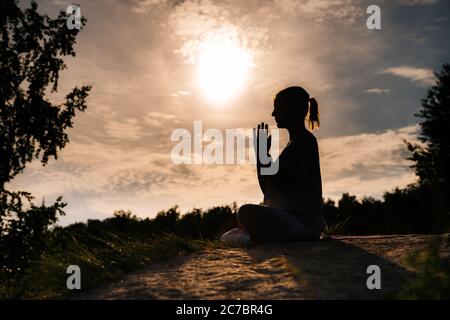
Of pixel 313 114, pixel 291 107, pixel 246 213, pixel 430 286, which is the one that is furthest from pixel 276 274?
pixel 313 114

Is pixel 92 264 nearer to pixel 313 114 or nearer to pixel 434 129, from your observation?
pixel 313 114

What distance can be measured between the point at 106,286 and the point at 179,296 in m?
1.16

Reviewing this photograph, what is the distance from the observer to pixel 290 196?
20.9 feet

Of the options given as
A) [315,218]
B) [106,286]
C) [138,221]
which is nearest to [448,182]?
[138,221]

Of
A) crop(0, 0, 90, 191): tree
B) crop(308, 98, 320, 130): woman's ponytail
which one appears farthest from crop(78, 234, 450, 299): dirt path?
crop(0, 0, 90, 191): tree

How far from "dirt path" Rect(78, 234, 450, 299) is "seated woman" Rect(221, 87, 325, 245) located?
27cm

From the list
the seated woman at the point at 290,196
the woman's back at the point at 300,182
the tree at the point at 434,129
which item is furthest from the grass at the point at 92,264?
the tree at the point at 434,129

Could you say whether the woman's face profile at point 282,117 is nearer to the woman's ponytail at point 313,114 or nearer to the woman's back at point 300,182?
the woman's back at point 300,182

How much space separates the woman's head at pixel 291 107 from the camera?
6.68 metres

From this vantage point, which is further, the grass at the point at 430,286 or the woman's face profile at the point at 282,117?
the woman's face profile at the point at 282,117

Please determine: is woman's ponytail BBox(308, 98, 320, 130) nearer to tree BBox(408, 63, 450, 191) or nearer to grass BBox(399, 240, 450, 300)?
grass BBox(399, 240, 450, 300)

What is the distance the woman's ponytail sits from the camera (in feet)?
22.9

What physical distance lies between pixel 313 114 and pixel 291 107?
1.49 feet
